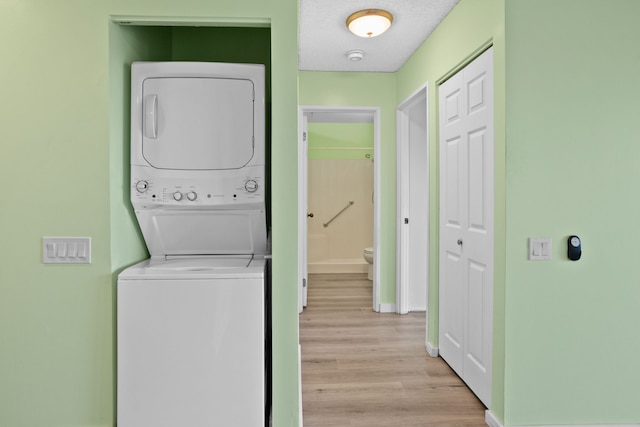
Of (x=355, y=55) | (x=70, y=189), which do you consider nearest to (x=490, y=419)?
(x=70, y=189)

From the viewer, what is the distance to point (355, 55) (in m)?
3.49

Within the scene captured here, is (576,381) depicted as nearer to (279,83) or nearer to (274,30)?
(279,83)

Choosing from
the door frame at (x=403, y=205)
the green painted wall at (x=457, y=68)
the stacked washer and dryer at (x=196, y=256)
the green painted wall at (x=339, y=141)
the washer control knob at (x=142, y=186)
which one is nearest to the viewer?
the stacked washer and dryer at (x=196, y=256)

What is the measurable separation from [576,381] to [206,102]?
221cm

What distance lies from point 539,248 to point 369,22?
1.77m

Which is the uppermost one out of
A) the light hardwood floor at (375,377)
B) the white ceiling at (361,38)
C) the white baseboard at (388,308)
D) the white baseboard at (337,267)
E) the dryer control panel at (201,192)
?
the white ceiling at (361,38)

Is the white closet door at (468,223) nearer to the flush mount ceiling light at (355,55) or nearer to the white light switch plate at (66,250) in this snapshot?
the flush mount ceiling light at (355,55)

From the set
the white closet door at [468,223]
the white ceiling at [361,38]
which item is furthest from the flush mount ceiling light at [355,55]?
the white closet door at [468,223]

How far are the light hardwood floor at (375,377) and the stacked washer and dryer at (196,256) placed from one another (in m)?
0.57

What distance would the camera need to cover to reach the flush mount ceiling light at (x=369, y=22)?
2670 mm

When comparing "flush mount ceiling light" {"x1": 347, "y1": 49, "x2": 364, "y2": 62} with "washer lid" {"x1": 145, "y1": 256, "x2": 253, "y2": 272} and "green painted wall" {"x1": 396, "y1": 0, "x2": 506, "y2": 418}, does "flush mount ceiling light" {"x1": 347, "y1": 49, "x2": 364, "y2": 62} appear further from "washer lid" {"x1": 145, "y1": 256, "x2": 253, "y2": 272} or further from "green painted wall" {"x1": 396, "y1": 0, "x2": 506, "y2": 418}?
"washer lid" {"x1": 145, "y1": 256, "x2": 253, "y2": 272}

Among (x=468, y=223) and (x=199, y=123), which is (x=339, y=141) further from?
(x=199, y=123)

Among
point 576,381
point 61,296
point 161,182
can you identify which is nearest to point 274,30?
point 161,182

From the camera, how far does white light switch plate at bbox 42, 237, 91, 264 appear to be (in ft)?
5.77
